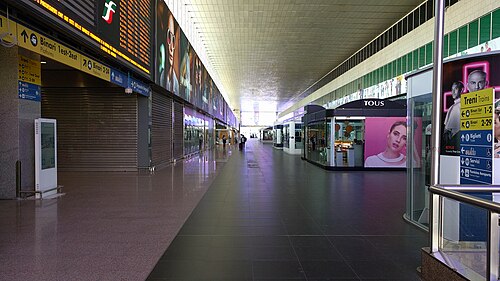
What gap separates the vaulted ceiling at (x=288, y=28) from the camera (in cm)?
2281

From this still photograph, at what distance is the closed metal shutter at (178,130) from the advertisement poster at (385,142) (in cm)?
1059

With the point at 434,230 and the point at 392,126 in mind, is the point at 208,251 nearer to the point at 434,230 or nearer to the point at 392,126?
the point at 434,230

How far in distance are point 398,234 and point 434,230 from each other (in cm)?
196

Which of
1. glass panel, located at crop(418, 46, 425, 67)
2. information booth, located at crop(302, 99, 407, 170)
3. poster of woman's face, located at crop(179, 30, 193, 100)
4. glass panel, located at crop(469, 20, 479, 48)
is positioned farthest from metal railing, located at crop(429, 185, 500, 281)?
glass panel, located at crop(418, 46, 425, 67)

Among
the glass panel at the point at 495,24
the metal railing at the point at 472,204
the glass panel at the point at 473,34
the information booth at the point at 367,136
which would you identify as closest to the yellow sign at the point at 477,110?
the metal railing at the point at 472,204

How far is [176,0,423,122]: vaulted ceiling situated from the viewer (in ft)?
74.8

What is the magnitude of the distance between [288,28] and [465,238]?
24545mm

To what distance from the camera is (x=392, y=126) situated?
16891 millimetres

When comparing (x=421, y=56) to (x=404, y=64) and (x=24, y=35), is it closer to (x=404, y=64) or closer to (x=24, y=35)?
(x=404, y=64)

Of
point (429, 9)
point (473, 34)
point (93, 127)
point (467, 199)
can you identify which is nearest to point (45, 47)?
point (467, 199)

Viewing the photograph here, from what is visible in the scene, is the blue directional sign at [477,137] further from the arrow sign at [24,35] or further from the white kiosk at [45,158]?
the white kiosk at [45,158]

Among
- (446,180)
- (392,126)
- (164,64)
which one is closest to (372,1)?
(392,126)

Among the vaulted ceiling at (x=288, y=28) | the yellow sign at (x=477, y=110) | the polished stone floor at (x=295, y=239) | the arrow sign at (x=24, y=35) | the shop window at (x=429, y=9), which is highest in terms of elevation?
the vaulted ceiling at (x=288, y=28)

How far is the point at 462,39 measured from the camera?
1809cm
